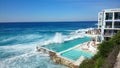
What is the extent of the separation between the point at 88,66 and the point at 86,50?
15.9 metres

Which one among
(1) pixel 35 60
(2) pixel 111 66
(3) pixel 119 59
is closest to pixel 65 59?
(1) pixel 35 60

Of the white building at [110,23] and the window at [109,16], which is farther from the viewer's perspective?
the window at [109,16]

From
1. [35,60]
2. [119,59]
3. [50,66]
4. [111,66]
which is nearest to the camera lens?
[111,66]

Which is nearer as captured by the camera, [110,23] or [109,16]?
[109,16]

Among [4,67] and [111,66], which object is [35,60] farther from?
[111,66]

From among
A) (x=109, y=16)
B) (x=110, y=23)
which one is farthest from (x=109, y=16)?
(x=110, y=23)

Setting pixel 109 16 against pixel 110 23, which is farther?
pixel 110 23

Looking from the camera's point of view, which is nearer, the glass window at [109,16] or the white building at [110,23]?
the white building at [110,23]

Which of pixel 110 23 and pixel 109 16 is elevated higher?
pixel 109 16

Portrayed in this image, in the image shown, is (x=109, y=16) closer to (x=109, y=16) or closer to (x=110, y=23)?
(x=109, y=16)

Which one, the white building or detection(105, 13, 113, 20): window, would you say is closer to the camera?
the white building

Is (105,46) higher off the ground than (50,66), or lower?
higher

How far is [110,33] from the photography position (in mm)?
33844

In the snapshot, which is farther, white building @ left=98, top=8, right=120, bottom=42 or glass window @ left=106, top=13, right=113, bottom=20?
glass window @ left=106, top=13, right=113, bottom=20
